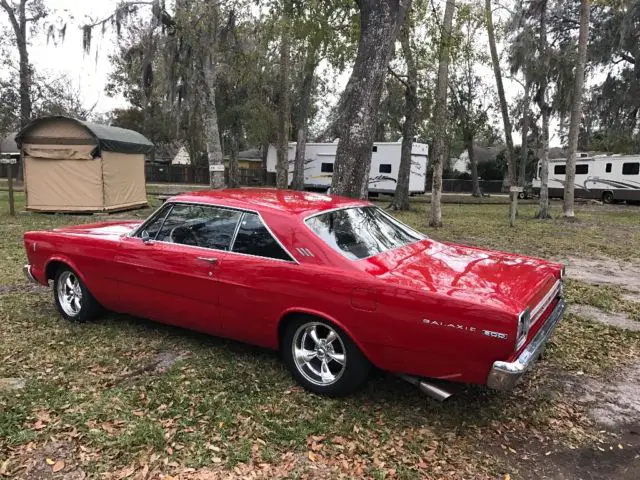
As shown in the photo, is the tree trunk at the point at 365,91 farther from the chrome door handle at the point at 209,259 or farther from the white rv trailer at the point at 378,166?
the white rv trailer at the point at 378,166

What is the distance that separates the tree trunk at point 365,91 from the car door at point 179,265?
12.1ft

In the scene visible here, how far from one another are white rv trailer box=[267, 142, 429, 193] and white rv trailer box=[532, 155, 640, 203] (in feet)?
20.6

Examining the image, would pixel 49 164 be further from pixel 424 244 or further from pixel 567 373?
pixel 567 373

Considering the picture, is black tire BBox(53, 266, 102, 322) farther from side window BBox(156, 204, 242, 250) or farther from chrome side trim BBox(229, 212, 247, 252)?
chrome side trim BBox(229, 212, 247, 252)

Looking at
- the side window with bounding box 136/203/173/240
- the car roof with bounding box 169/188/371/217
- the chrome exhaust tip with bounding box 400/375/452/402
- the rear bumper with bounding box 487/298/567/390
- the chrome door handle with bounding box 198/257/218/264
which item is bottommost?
the chrome exhaust tip with bounding box 400/375/452/402

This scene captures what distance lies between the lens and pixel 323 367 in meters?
3.65

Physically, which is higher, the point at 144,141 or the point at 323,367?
the point at 144,141

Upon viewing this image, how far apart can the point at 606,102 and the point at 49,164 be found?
26.2 m

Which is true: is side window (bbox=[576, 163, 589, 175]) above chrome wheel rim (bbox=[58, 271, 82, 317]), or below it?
above

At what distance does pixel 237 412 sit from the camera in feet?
11.2

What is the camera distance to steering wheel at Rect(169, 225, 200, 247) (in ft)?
14.0

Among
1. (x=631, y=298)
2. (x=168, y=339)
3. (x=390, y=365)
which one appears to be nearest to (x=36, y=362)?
(x=168, y=339)

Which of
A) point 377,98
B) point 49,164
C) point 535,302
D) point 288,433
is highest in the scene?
point 377,98

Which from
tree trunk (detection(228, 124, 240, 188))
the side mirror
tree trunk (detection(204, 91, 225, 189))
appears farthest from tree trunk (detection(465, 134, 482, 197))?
the side mirror
